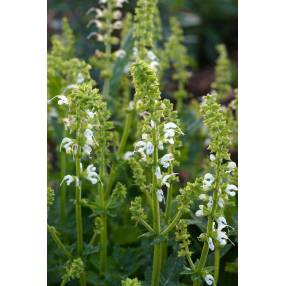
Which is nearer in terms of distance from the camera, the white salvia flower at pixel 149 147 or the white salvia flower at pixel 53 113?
the white salvia flower at pixel 149 147

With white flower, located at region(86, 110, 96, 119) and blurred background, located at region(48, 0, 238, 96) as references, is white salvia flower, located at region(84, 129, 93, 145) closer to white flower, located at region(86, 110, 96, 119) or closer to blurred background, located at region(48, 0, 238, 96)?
white flower, located at region(86, 110, 96, 119)

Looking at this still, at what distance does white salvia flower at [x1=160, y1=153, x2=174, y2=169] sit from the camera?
1523 millimetres

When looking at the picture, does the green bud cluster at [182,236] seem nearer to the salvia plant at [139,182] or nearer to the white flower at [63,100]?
the salvia plant at [139,182]

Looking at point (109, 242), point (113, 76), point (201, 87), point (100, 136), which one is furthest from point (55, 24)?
point (100, 136)

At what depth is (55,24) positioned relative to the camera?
16.1ft

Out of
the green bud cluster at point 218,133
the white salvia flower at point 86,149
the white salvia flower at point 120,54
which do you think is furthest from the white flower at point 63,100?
the white salvia flower at point 120,54

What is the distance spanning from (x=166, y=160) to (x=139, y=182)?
0.19 metres

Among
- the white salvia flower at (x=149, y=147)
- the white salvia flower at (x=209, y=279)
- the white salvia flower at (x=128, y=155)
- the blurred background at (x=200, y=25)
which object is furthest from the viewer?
the blurred background at (x=200, y=25)

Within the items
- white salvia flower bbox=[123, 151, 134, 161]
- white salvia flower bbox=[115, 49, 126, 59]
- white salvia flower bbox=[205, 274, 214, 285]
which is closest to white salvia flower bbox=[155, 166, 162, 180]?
white salvia flower bbox=[205, 274, 214, 285]

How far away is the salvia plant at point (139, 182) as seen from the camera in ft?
4.87

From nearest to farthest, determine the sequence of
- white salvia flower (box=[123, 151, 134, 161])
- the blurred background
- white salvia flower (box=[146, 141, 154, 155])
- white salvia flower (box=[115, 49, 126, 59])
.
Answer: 1. white salvia flower (box=[146, 141, 154, 155])
2. white salvia flower (box=[123, 151, 134, 161])
3. white salvia flower (box=[115, 49, 126, 59])
4. the blurred background

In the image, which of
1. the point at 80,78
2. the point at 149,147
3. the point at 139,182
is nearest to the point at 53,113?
the point at 80,78

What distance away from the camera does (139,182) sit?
5.61ft
